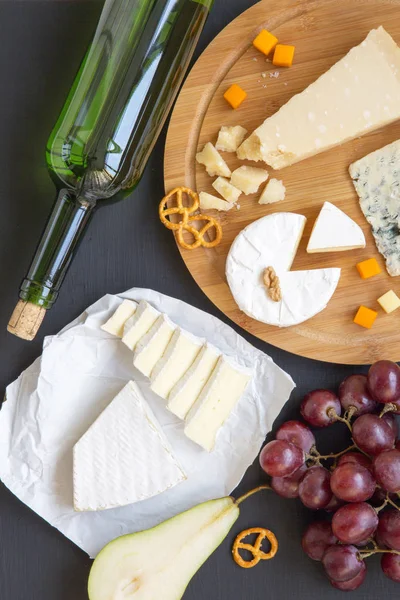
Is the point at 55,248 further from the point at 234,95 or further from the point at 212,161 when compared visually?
the point at 234,95

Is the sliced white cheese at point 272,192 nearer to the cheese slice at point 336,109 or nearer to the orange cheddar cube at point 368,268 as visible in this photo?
the cheese slice at point 336,109

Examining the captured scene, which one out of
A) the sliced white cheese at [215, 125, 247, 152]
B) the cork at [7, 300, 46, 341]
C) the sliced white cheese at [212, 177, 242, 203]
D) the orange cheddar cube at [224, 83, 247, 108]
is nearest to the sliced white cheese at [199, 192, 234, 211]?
the sliced white cheese at [212, 177, 242, 203]

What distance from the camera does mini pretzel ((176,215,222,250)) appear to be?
141 centimetres

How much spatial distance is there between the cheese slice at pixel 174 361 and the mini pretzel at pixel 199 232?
0.66 feet

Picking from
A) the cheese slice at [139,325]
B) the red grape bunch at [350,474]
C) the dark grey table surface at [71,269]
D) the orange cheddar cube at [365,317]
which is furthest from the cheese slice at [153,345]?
the orange cheddar cube at [365,317]

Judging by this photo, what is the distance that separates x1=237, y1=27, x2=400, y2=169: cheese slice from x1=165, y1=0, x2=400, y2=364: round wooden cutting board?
0.04 meters

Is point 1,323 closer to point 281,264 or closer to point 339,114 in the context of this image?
point 281,264

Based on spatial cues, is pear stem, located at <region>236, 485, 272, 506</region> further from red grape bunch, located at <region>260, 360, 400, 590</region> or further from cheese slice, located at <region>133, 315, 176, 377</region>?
cheese slice, located at <region>133, 315, 176, 377</region>

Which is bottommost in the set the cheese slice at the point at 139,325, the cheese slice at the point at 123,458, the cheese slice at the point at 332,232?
the cheese slice at the point at 123,458

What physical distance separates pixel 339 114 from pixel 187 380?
2.28 ft

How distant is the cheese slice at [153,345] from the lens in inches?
54.7

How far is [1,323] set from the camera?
150 centimetres

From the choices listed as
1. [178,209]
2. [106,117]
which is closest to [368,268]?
[178,209]

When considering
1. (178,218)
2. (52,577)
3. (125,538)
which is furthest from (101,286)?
(52,577)
